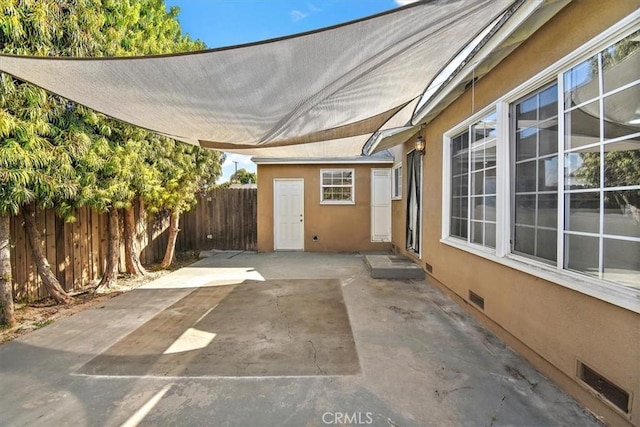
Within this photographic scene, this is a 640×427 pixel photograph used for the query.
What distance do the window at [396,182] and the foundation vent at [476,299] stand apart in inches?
156

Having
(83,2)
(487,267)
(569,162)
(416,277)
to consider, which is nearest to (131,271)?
(83,2)

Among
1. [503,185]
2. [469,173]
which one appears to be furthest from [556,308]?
[469,173]

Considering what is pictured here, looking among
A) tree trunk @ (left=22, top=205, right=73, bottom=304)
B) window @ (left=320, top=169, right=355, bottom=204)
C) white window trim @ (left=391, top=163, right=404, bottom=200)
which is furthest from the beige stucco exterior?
tree trunk @ (left=22, top=205, right=73, bottom=304)

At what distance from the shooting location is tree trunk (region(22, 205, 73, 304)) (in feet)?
12.6

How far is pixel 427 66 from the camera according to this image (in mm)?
2674

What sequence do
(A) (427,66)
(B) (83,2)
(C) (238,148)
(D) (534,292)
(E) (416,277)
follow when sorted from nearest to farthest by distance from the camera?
1. (D) (534,292)
2. (A) (427,66)
3. (B) (83,2)
4. (C) (238,148)
5. (E) (416,277)

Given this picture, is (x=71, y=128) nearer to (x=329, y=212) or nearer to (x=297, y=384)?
(x=297, y=384)

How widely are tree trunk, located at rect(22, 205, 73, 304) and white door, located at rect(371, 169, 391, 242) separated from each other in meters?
6.80

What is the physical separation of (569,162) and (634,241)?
0.73 m

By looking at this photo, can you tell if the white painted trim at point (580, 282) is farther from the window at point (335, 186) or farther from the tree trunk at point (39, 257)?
the tree trunk at point (39, 257)

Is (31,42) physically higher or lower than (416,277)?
higher

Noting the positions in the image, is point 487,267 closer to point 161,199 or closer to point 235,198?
point 161,199

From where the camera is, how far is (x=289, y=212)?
8.54 m

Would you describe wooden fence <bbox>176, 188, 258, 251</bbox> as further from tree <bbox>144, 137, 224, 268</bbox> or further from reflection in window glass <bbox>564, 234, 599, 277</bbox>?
reflection in window glass <bbox>564, 234, 599, 277</bbox>
